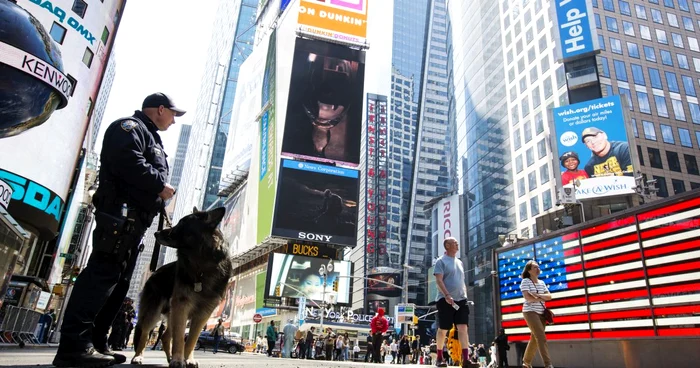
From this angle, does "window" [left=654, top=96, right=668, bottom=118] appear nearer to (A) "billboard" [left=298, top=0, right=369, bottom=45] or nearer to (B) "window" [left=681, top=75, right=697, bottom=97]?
(B) "window" [left=681, top=75, right=697, bottom=97]

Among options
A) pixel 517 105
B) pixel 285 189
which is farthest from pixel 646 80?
pixel 285 189

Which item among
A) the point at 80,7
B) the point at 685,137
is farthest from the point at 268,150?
the point at 685,137

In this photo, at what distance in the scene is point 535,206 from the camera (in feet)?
164

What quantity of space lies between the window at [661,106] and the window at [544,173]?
13805 millimetres

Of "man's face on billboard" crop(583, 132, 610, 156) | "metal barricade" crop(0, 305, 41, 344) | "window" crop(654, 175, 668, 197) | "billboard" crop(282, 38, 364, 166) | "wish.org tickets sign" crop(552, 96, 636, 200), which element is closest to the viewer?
"metal barricade" crop(0, 305, 41, 344)

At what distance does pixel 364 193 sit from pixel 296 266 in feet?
175

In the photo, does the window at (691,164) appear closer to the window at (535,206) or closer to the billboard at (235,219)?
the window at (535,206)

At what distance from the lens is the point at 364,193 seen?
3868 inches

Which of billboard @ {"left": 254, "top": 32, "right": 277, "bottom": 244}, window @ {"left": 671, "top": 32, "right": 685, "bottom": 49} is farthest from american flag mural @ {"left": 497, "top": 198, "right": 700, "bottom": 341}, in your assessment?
window @ {"left": 671, "top": 32, "right": 685, "bottom": 49}

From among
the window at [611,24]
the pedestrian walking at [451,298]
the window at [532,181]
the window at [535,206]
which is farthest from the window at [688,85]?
the pedestrian walking at [451,298]

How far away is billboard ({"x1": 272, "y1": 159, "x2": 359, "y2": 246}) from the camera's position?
146 ft

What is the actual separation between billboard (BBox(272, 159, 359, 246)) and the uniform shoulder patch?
41.1 metres

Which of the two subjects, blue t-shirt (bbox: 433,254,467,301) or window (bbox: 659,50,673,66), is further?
window (bbox: 659,50,673,66)

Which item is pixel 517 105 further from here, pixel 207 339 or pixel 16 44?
pixel 16 44
